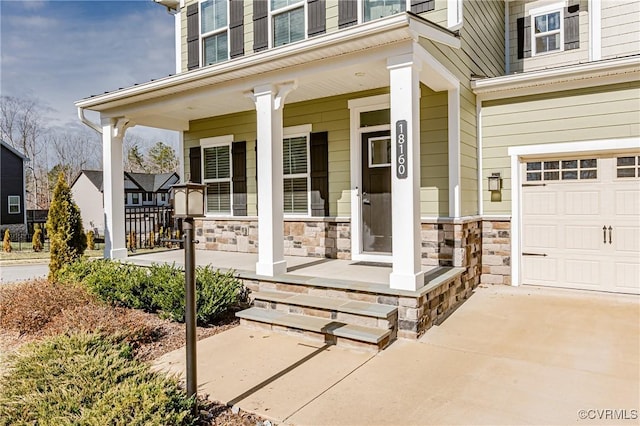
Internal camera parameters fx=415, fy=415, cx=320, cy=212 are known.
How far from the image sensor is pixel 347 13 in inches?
251

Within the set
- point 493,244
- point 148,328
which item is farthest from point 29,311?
point 493,244

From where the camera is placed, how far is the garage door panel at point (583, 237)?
5.83 meters

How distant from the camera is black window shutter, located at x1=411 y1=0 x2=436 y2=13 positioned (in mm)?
5844

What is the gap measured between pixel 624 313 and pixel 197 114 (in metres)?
7.31

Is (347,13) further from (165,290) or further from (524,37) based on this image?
(165,290)

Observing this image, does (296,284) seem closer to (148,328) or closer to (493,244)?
(148,328)

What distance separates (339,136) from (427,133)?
1451mm

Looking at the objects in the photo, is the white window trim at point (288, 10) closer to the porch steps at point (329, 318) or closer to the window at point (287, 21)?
the window at point (287, 21)

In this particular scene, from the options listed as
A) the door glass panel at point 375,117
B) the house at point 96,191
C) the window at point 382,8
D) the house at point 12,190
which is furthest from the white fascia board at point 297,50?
the house at point 96,191

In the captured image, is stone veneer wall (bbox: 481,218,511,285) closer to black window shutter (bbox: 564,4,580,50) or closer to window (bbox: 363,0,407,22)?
window (bbox: 363,0,407,22)

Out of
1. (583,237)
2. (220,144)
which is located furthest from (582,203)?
(220,144)

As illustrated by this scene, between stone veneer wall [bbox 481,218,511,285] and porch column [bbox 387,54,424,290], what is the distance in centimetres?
251

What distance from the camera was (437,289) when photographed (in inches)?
185

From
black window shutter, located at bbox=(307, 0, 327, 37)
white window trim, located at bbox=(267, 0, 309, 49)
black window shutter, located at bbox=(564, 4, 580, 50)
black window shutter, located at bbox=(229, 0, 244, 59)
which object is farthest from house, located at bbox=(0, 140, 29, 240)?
black window shutter, located at bbox=(564, 4, 580, 50)
